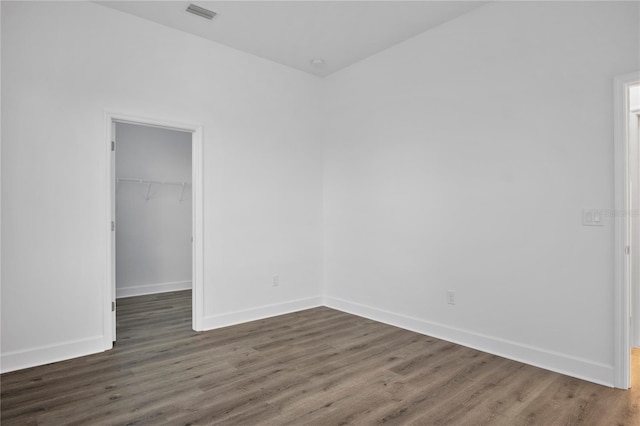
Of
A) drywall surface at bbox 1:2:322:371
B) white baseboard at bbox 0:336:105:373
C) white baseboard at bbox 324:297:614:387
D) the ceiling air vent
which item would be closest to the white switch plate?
white baseboard at bbox 324:297:614:387

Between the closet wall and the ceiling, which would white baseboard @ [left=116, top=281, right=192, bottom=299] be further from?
the ceiling

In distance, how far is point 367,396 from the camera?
8.32ft

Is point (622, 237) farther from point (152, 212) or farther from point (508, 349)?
point (152, 212)

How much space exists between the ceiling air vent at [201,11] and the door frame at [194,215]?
105cm

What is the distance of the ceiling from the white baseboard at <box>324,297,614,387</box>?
3.02m

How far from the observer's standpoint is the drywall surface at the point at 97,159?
9.92ft

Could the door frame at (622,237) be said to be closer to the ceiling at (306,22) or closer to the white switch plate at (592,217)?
the white switch plate at (592,217)

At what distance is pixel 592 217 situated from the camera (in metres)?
2.78

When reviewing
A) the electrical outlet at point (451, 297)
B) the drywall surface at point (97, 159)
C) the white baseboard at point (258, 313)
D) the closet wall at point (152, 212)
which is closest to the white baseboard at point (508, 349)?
the electrical outlet at point (451, 297)

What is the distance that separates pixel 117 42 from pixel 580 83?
156 inches

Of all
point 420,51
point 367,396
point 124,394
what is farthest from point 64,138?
point 420,51

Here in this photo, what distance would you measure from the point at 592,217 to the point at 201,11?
373cm

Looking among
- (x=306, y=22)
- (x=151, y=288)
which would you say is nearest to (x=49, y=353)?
(x=151, y=288)

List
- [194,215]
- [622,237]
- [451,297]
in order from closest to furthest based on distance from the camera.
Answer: [622,237] → [451,297] → [194,215]
